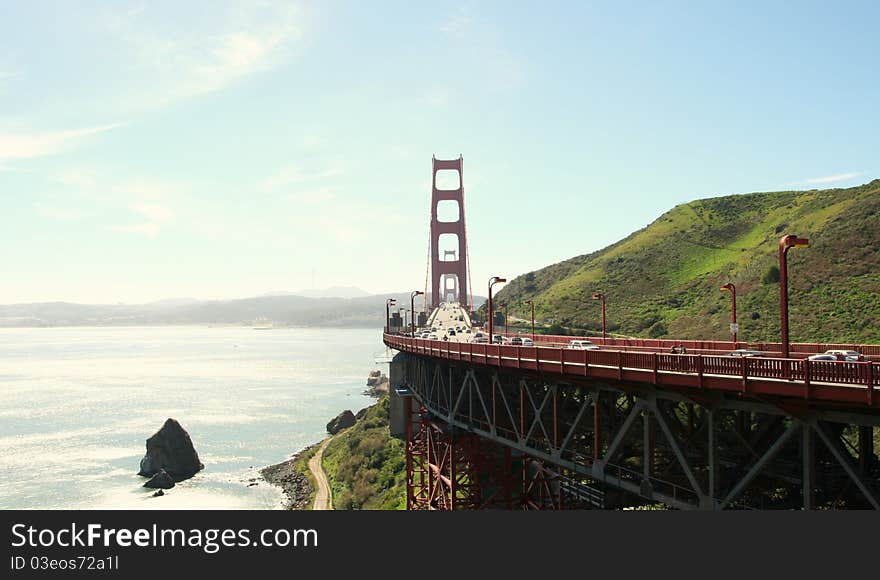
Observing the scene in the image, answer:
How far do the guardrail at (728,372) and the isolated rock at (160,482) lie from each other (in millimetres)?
50492

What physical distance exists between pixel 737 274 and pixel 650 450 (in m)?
73.5

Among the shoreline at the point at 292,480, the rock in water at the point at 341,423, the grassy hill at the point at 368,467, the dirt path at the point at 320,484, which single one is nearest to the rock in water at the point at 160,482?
the shoreline at the point at 292,480

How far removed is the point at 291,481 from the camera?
62719mm

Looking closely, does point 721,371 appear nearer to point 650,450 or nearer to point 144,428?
point 650,450

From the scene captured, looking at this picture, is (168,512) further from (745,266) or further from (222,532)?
(745,266)

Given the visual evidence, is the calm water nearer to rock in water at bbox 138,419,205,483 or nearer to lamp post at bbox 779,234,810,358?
rock in water at bbox 138,419,205,483

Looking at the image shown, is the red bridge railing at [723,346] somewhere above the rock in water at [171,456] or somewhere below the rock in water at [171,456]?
above

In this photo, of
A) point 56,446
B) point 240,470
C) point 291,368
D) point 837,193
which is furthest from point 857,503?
point 291,368

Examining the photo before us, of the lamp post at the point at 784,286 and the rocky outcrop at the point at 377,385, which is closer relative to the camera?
the lamp post at the point at 784,286

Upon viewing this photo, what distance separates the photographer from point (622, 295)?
9581 cm

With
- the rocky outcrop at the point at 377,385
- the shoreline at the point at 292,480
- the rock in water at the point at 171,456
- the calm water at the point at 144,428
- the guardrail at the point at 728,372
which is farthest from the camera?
A: the rocky outcrop at the point at 377,385

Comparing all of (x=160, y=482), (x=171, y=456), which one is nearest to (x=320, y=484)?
(x=160, y=482)

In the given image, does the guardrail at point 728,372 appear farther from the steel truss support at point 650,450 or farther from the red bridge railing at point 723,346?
the red bridge railing at point 723,346

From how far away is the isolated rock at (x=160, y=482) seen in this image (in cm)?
6303
